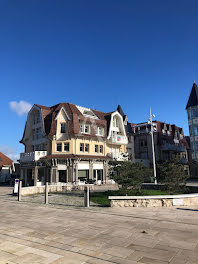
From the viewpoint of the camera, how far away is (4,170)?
49.6m

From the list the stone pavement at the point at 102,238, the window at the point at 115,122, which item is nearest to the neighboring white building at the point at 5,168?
the window at the point at 115,122

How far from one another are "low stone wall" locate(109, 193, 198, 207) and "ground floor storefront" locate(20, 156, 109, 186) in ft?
62.9

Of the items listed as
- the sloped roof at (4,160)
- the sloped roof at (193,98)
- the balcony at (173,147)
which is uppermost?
the sloped roof at (193,98)

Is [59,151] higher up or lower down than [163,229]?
higher up

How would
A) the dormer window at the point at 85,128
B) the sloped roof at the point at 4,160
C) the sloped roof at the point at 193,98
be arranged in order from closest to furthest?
the dormer window at the point at 85,128, the sloped roof at the point at 193,98, the sloped roof at the point at 4,160

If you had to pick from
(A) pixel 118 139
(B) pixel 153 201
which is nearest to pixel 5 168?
(A) pixel 118 139

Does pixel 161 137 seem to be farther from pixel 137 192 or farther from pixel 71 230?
pixel 71 230

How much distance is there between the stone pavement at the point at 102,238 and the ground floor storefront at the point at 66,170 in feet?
69.3

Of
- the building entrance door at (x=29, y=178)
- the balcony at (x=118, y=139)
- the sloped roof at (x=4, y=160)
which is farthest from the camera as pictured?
the sloped roof at (x=4, y=160)

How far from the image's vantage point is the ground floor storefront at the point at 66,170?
Answer: 31734mm

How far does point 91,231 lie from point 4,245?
117 inches

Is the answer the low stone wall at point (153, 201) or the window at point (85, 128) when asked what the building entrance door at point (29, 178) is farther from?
the low stone wall at point (153, 201)

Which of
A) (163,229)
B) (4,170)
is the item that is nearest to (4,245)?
(163,229)

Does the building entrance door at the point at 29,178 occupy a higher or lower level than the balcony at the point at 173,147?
lower
